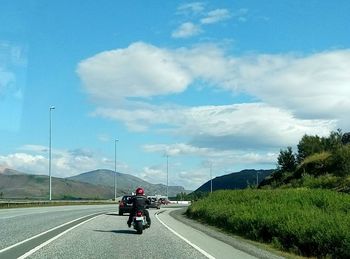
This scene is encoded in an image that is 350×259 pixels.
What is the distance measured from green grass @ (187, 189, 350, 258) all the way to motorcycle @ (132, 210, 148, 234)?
4.66m

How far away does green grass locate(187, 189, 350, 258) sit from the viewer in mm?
18516

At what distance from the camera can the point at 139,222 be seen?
25188 mm

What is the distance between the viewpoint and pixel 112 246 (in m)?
19.3

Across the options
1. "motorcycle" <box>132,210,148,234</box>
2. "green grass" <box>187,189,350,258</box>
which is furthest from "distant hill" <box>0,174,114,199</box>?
"motorcycle" <box>132,210,148,234</box>

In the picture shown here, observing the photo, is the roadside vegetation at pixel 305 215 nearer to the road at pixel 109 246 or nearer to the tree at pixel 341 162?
the tree at pixel 341 162

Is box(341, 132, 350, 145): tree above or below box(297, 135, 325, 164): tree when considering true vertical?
above

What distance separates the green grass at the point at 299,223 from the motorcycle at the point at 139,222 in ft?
15.3

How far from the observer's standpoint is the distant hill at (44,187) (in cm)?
15162

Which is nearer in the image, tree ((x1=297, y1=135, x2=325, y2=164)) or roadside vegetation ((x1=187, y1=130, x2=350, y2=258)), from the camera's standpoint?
roadside vegetation ((x1=187, y1=130, x2=350, y2=258))

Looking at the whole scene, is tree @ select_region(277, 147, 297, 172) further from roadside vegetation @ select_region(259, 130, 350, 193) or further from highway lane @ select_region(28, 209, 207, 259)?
highway lane @ select_region(28, 209, 207, 259)

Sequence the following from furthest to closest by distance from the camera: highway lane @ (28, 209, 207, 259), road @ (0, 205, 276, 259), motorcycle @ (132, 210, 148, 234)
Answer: motorcycle @ (132, 210, 148, 234)
road @ (0, 205, 276, 259)
highway lane @ (28, 209, 207, 259)

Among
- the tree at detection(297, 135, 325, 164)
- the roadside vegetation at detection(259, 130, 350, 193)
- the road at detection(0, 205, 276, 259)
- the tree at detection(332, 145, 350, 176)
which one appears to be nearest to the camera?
the road at detection(0, 205, 276, 259)

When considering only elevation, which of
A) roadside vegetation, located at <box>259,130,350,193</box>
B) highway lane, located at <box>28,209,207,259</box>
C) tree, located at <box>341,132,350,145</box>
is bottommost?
highway lane, located at <box>28,209,207,259</box>

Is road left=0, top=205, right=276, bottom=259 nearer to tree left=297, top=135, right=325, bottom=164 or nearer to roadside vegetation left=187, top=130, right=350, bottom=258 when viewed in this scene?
roadside vegetation left=187, top=130, right=350, bottom=258
